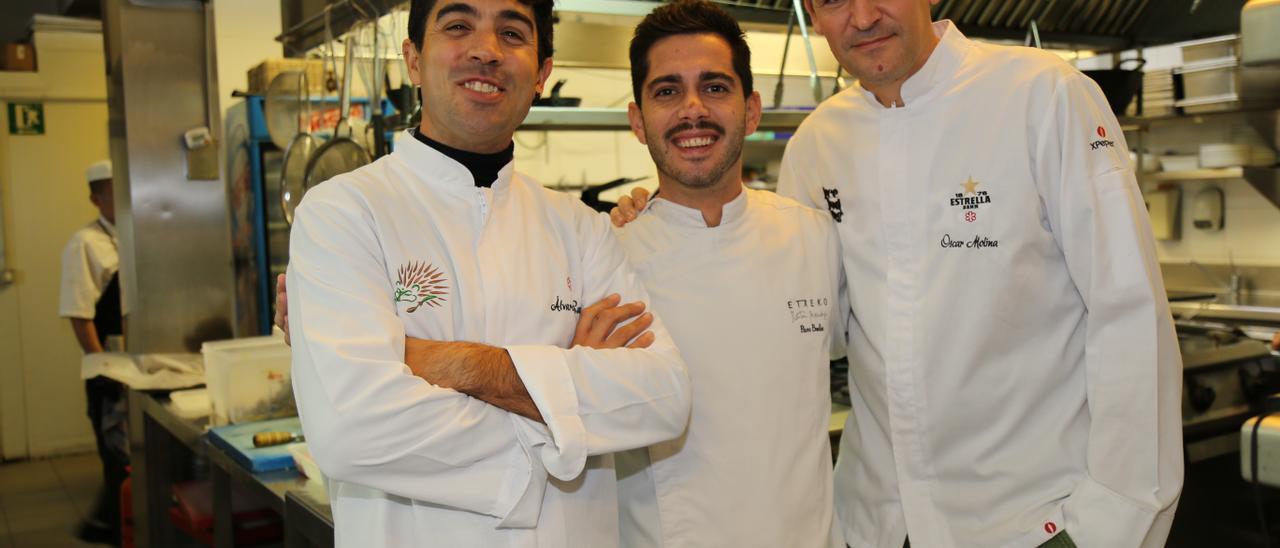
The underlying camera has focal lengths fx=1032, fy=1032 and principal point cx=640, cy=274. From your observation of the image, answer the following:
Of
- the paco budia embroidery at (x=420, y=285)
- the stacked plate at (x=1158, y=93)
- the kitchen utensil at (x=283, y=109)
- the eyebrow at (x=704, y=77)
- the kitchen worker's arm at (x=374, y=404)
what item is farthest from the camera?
the stacked plate at (x=1158, y=93)

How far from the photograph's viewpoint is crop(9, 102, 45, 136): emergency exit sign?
6871 mm

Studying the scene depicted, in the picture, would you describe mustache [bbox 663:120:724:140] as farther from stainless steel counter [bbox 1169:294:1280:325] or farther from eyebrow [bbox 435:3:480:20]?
stainless steel counter [bbox 1169:294:1280:325]

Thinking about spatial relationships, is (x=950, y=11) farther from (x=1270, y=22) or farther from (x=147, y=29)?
(x=147, y=29)

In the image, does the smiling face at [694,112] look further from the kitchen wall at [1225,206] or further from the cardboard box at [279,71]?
the kitchen wall at [1225,206]

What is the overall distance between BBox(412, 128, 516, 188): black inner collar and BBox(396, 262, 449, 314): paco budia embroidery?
0.18 meters

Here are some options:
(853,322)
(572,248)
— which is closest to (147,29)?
(572,248)

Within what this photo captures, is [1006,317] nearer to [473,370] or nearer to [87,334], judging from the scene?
[473,370]

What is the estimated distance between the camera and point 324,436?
129cm

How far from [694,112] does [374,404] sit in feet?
2.41

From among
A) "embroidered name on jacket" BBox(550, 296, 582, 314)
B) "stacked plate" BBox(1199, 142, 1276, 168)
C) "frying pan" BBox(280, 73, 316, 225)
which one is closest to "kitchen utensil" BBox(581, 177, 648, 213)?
"frying pan" BBox(280, 73, 316, 225)

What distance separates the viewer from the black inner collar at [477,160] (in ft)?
5.09

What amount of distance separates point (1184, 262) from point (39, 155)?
7.16 metres

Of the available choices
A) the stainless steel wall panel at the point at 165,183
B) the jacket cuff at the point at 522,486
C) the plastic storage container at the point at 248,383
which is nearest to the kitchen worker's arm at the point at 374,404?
the jacket cuff at the point at 522,486

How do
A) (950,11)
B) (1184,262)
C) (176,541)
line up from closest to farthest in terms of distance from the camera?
(950,11) < (176,541) < (1184,262)
